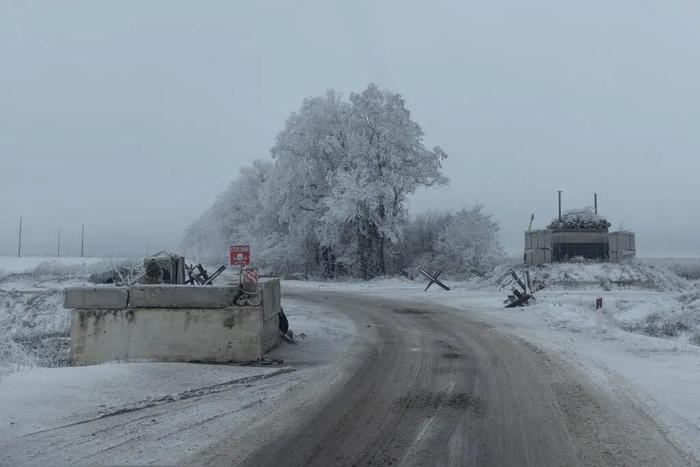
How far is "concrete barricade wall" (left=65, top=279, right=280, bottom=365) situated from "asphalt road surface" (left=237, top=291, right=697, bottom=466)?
72.1 inches

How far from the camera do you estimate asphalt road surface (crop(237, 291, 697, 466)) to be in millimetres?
5879

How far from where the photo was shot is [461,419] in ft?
23.6

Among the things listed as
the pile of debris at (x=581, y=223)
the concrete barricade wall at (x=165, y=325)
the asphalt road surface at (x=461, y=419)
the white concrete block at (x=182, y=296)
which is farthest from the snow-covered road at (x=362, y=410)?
the pile of debris at (x=581, y=223)

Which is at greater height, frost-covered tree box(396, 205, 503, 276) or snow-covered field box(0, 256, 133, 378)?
frost-covered tree box(396, 205, 503, 276)

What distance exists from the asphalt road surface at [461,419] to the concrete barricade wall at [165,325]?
1.83 metres

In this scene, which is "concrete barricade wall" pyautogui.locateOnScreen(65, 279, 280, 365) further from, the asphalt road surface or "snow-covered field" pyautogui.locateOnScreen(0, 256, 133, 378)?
the asphalt road surface

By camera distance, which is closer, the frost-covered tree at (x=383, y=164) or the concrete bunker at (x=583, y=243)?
the concrete bunker at (x=583, y=243)

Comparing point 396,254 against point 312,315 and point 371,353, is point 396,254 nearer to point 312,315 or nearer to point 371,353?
point 312,315

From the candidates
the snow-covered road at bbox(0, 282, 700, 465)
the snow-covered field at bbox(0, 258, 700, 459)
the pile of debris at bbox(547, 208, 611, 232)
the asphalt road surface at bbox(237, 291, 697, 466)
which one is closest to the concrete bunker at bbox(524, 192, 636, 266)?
the pile of debris at bbox(547, 208, 611, 232)

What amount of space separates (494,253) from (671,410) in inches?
1600

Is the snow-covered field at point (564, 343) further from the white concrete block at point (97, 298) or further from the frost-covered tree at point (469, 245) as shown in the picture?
the frost-covered tree at point (469, 245)

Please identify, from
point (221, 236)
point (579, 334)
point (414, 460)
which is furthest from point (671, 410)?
point (221, 236)

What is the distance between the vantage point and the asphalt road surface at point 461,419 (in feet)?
19.3

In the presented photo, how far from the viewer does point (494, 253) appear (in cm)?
4747
